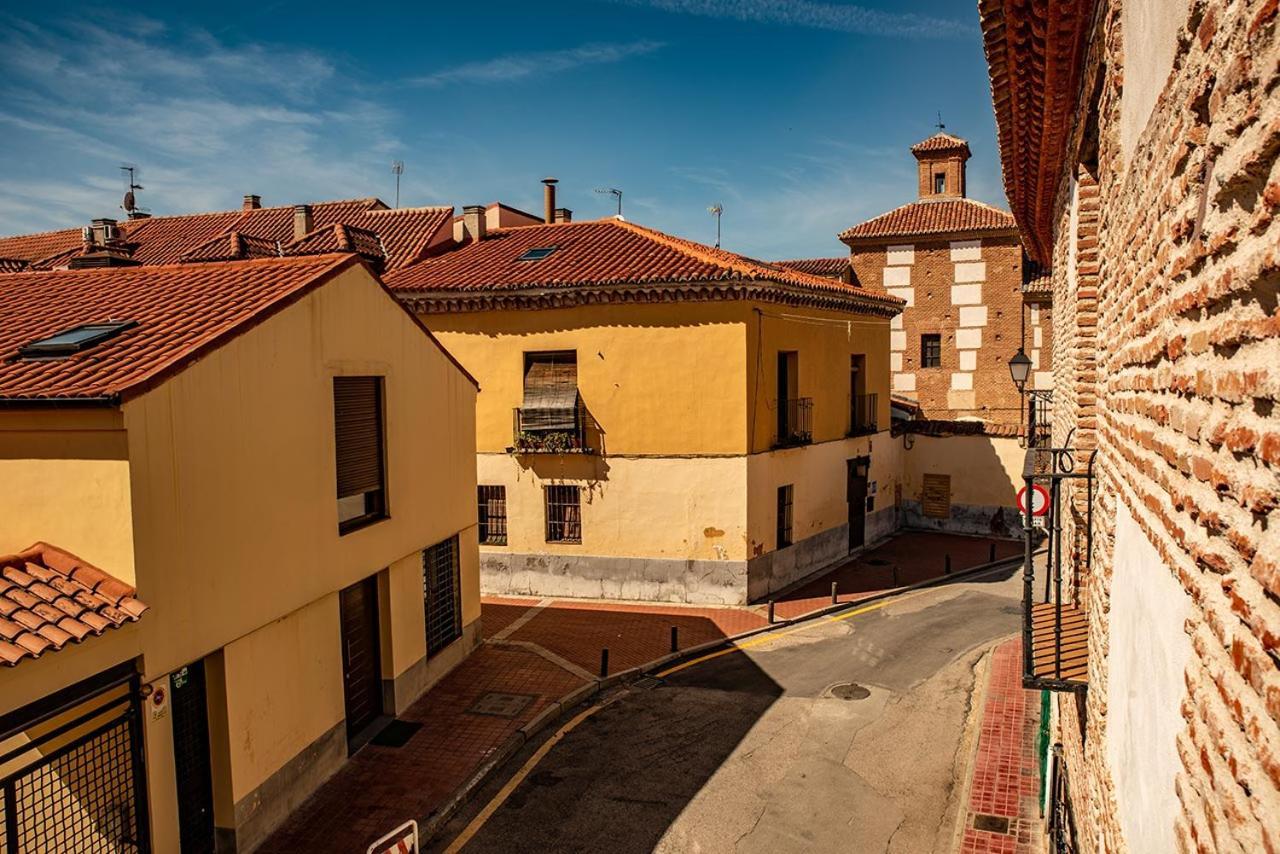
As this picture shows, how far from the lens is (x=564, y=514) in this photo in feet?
69.8

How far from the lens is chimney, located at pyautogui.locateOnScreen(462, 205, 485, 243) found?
85.8ft

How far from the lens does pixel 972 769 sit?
1186 cm

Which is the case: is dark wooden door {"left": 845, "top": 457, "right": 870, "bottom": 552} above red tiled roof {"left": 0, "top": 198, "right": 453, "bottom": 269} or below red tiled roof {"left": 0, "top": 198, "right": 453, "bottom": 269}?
below

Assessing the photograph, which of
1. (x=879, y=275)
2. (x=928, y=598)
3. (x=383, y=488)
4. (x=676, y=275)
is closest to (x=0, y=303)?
(x=383, y=488)

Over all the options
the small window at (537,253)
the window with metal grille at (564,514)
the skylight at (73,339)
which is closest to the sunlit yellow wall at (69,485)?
the skylight at (73,339)

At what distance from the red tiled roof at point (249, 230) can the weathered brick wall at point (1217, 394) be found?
23.4 m

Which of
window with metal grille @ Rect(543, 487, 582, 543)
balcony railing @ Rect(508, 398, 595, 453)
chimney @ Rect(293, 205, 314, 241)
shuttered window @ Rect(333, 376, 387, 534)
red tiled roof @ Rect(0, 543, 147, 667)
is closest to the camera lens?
red tiled roof @ Rect(0, 543, 147, 667)

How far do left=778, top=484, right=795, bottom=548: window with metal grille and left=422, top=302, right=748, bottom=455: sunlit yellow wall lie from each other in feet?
8.29

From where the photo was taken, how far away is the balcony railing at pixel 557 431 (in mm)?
20812

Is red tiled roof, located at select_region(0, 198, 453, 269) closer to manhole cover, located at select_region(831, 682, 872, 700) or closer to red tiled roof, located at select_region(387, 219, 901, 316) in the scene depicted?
red tiled roof, located at select_region(387, 219, 901, 316)

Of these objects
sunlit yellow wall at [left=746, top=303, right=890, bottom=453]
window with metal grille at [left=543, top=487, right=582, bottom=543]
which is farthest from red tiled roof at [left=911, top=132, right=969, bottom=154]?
window with metal grille at [left=543, top=487, right=582, bottom=543]

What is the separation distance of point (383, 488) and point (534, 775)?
4.65 meters

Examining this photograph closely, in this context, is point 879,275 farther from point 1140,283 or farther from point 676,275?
point 1140,283

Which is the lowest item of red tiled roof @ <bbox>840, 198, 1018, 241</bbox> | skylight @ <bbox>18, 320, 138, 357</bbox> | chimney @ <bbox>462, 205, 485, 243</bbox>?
skylight @ <bbox>18, 320, 138, 357</bbox>
